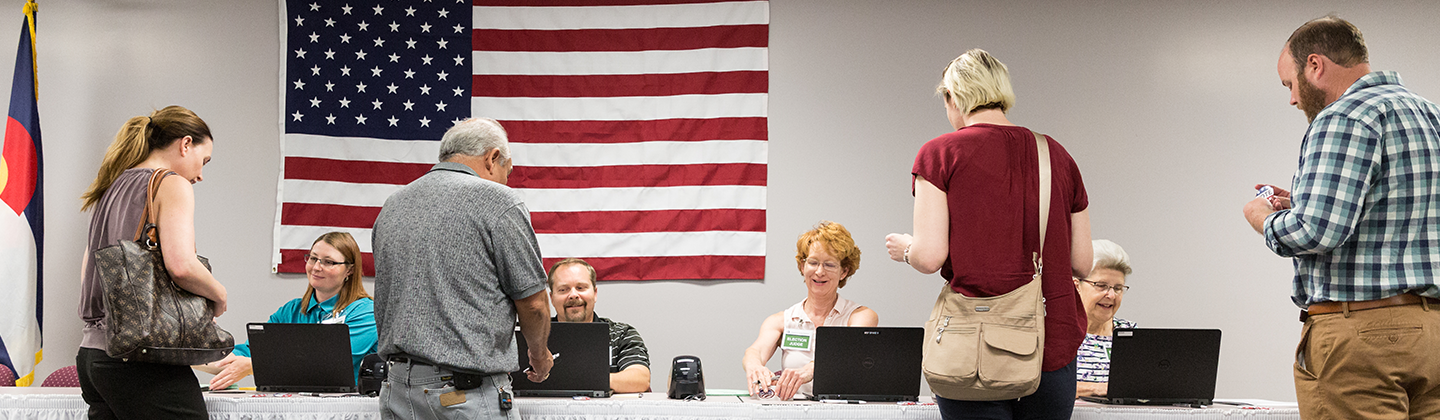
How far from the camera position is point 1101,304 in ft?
10.3

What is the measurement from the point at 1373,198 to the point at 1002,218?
0.67m

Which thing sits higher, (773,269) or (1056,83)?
(1056,83)

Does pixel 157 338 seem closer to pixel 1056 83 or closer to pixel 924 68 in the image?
pixel 924 68

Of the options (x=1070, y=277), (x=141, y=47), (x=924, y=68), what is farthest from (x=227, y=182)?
(x=1070, y=277)

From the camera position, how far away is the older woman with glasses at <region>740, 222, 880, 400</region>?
334cm

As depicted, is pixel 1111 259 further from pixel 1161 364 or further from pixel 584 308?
pixel 584 308

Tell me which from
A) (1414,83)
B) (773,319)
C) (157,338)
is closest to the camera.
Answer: (157,338)

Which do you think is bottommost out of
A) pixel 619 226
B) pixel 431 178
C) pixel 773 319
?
pixel 773 319

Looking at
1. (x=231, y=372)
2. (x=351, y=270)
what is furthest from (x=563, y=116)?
(x=231, y=372)

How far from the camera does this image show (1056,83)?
4305mm

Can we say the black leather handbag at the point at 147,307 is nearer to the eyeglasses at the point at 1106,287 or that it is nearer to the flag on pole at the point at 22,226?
the flag on pole at the point at 22,226

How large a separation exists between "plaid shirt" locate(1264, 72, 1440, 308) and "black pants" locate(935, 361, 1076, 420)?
1.63ft

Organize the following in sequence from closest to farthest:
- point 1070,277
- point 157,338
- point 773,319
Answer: point 1070,277 → point 157,338 → point 773,319

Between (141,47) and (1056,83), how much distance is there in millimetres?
4487
